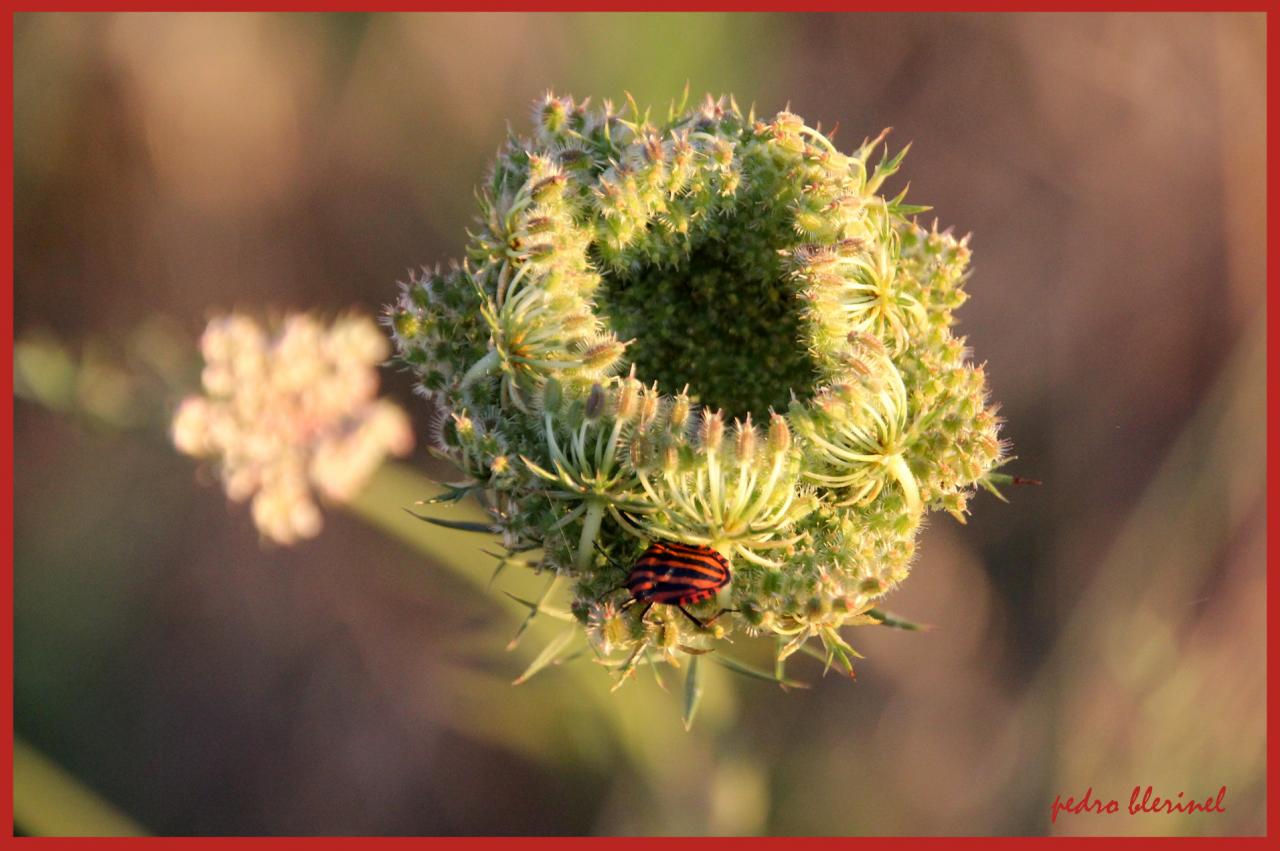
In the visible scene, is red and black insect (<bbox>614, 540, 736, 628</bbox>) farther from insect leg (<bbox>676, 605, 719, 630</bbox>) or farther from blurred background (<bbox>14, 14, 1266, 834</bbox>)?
blurred background (<bbox>14, 14, 1266, 834</bbox>)

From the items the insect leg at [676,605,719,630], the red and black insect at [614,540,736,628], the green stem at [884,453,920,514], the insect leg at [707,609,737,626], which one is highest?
the green stem at [884,453,920,514]

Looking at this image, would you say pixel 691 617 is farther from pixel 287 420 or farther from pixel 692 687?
pixel 287 420

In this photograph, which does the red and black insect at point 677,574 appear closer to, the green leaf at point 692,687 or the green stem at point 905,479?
the green leaf at point 692,687

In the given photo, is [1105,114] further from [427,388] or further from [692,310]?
[427,388]

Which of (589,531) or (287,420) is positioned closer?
(589,531)

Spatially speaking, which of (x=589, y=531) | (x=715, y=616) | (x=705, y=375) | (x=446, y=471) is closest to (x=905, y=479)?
(x=715, y=616)
